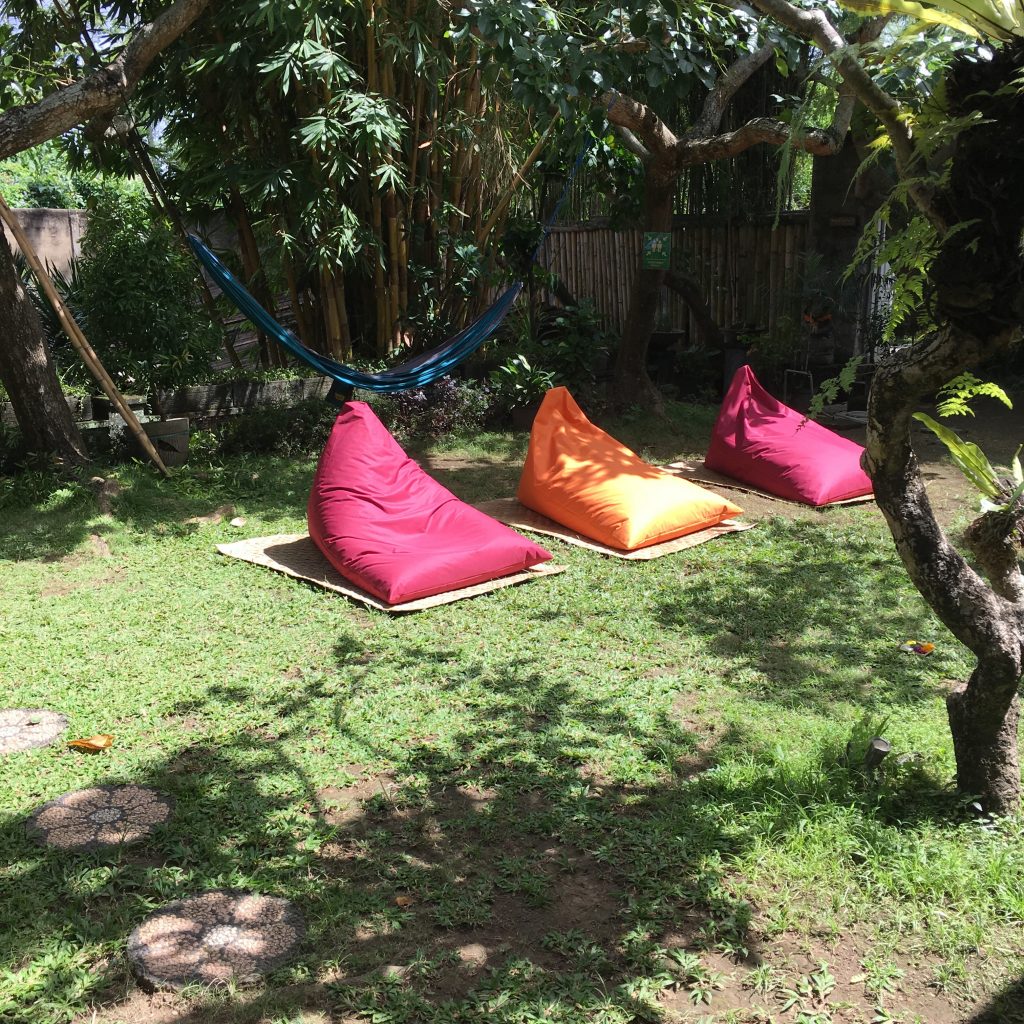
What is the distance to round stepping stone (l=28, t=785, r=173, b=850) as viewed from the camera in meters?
2.60

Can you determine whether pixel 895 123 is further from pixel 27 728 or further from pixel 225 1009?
pixel 27 728

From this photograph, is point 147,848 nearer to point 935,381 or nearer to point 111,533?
point 935,381

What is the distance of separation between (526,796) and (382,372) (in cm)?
443

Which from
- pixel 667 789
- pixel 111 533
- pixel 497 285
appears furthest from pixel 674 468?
pixel 667 789

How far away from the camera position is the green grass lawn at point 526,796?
2.11m

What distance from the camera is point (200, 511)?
5633 mm

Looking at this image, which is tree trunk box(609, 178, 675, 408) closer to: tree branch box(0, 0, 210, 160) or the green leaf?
tree branch box(0, 0, 210, 160)

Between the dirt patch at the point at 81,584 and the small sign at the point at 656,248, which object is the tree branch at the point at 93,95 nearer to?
the dirt patch at the point at 81,584

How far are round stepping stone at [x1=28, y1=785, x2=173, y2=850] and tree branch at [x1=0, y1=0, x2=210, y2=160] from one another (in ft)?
11.8

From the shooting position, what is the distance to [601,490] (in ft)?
17.2

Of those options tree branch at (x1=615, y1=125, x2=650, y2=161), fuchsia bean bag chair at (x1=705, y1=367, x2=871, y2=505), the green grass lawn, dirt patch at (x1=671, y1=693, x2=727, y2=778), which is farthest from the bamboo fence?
dirt patch at (x1=671, y1=693, x2=727, y2=778)

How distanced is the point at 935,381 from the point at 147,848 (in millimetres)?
2172

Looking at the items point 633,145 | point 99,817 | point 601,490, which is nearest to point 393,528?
Answer: point 601,490

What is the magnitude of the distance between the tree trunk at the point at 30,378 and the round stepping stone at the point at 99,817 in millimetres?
3376
